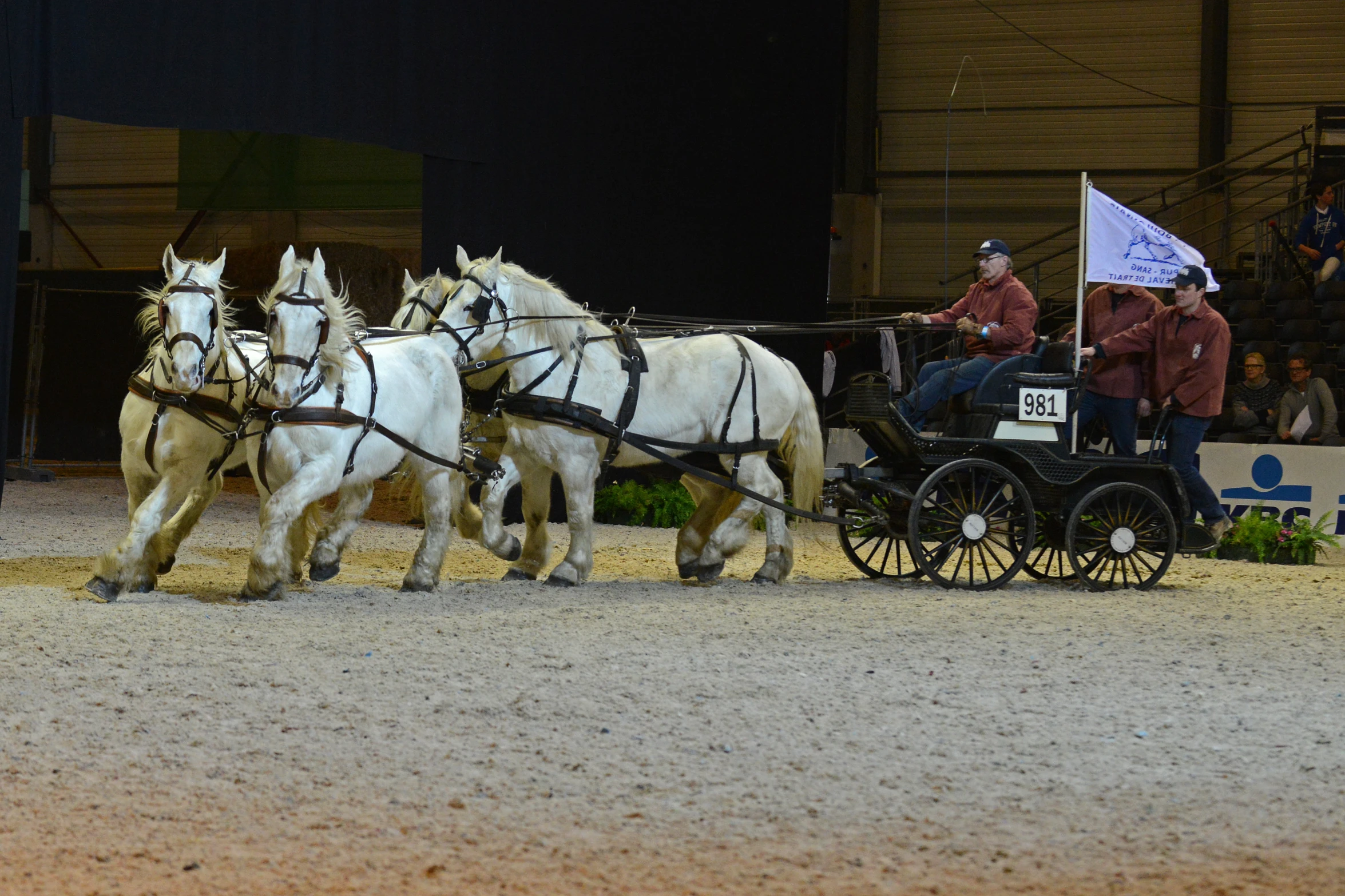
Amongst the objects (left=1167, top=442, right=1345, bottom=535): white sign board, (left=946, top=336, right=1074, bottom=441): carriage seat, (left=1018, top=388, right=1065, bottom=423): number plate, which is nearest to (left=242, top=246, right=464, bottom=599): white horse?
(left=946, top=336, right=1074, bottom=441): carriage seat

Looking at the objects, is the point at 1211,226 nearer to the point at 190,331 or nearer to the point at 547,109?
the point at 547,109

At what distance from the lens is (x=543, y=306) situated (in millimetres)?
7652

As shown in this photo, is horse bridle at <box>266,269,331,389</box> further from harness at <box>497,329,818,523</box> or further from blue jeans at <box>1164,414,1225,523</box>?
blue jeans at <box>1164,414,1225,523</box>

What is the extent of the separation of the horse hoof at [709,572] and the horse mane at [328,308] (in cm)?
238

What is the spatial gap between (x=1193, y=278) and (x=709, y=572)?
3.19 meters

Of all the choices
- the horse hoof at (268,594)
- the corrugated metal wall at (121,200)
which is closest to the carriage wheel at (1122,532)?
the horse hoof at (268,594)

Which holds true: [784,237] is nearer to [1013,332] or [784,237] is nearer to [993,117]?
[993,117]

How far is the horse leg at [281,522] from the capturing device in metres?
6.49

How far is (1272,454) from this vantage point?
1084 cm

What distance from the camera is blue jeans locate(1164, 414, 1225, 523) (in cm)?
820

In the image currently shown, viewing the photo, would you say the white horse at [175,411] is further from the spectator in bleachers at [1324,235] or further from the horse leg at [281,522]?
the spectator in bleachers at [1324,235]

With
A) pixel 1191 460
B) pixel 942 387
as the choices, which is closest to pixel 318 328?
pixel 942 387

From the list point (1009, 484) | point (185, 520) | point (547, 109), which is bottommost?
point (185, 520)

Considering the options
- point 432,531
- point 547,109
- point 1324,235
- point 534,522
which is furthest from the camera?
point 1324,235
